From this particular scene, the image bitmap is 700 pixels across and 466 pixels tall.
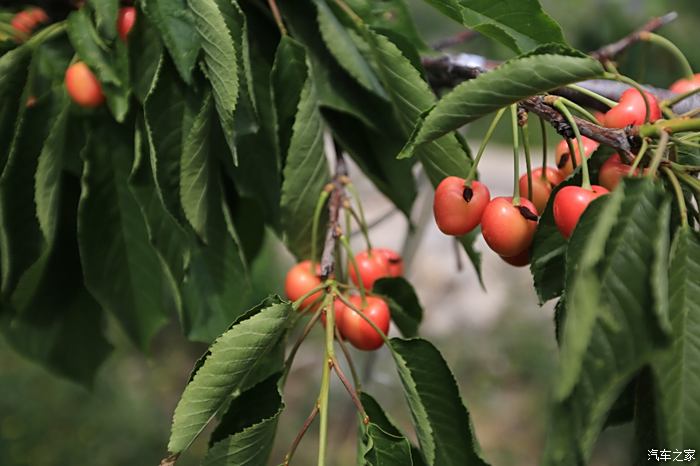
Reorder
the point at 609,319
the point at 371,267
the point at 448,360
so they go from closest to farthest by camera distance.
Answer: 1. the point at 609,319
2. the point at 371,267
3. the point at 448,360

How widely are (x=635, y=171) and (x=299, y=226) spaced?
0.99 feet

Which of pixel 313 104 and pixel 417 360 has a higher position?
pixel 313 104

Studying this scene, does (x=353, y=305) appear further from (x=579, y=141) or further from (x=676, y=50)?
(x=676, y=50)

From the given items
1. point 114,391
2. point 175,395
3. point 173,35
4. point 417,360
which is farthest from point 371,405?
point 175,395

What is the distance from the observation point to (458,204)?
0.47m

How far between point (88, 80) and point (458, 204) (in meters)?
0.31

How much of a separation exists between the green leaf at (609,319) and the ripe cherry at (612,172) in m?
0.11

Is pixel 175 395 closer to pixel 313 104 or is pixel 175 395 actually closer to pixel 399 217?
pixel 399 217

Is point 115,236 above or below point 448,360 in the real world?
above

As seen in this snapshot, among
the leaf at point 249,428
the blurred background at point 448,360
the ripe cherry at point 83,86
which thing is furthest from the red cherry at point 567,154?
the blurred background at point 448,360

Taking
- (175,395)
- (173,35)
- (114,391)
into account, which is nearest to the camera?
(173,35)

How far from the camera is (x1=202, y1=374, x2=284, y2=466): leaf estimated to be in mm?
454

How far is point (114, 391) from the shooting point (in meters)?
2.22

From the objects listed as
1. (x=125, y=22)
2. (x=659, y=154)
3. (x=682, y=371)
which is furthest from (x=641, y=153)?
(x=125, y=22)
